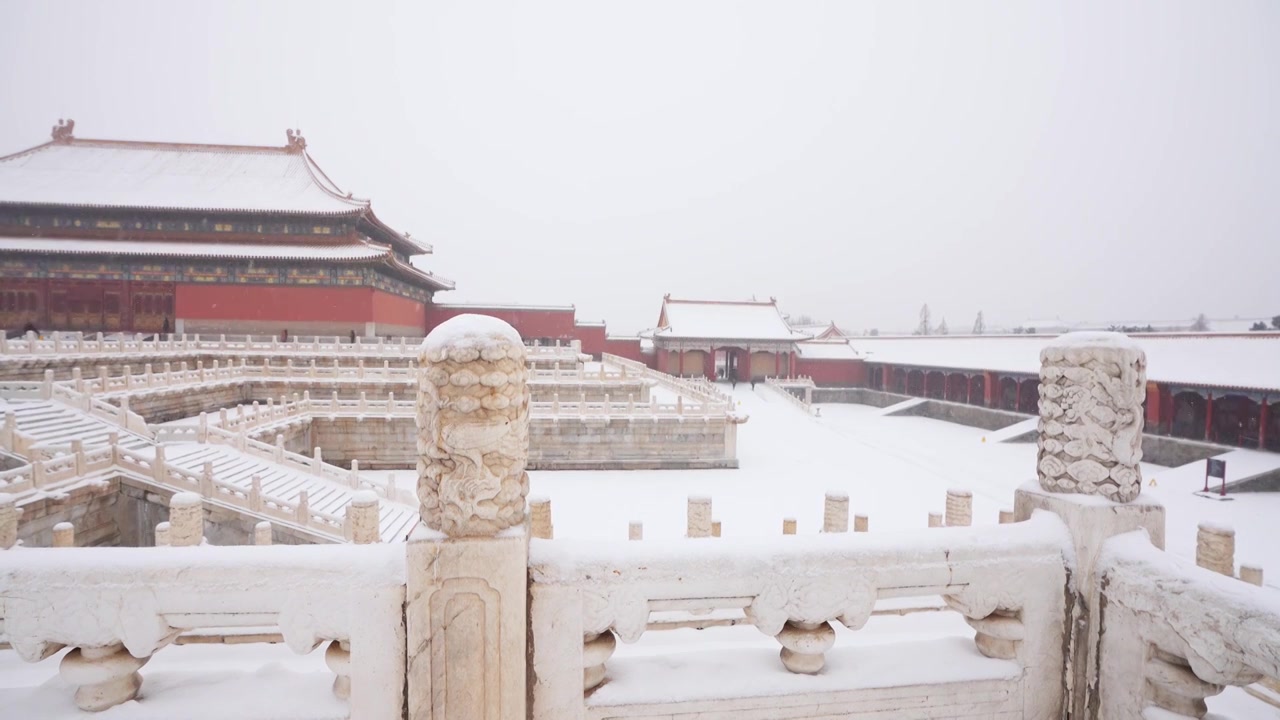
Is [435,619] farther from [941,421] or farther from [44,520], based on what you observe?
[941,421]

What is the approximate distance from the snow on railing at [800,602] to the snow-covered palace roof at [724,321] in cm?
3451

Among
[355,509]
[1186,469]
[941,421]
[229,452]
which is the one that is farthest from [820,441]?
[229,452]

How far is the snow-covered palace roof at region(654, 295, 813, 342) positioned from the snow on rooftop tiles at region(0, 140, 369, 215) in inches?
840

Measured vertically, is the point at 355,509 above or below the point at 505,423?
below

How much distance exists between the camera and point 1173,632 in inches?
90.0

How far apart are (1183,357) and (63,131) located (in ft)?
190

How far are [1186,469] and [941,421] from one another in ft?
44.1

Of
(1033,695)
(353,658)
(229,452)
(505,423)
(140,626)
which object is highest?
(505,423)

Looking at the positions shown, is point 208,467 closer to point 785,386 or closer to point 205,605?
point 205,605

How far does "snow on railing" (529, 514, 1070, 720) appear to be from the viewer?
90.1 inches

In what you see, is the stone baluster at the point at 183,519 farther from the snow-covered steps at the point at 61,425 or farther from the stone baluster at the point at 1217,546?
the stone baluster at the point at 1217,546

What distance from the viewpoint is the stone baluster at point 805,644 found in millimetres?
2414

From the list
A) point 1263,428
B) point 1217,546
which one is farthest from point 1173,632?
point 1263,428

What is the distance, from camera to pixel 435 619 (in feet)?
7.02
